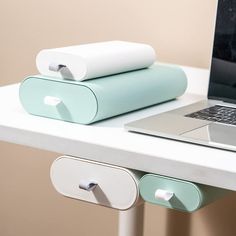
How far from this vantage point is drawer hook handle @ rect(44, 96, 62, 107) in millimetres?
962

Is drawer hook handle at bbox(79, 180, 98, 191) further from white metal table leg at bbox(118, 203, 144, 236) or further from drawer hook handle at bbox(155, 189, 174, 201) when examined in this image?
white metal table leg at bbox(118, 203, 144, 236)

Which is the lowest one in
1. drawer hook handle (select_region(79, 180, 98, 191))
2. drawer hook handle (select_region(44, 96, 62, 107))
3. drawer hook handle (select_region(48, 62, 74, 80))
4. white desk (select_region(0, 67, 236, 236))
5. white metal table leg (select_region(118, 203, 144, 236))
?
white metal table leg (select_region(118, 203, 144, 236))

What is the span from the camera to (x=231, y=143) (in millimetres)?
832

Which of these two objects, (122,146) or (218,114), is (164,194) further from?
(218,114)

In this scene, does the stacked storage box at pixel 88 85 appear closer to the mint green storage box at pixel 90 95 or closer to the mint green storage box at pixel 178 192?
the mint green storage box at pixel 90 95

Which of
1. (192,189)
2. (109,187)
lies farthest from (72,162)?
(192,189)

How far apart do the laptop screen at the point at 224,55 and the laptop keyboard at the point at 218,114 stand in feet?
0.22

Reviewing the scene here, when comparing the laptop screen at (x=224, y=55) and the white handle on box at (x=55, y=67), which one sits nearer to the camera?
the white handle on box at (x=55, y=67)

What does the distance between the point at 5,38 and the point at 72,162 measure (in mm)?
839

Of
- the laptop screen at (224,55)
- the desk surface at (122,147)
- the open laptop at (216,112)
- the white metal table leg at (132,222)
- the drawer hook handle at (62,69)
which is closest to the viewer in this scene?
the desk surface at (122,147)

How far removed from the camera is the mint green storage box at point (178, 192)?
79 centimetres

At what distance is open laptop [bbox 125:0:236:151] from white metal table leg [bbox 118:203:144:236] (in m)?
0.29

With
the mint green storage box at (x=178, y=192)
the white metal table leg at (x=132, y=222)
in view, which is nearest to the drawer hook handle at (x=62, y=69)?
the mint green storage box at (x=178, y=192)

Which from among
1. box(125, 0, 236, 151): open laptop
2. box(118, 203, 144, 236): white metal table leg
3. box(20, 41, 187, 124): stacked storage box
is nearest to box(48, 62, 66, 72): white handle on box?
box(20, 41, 187, 124): stacked storage box
